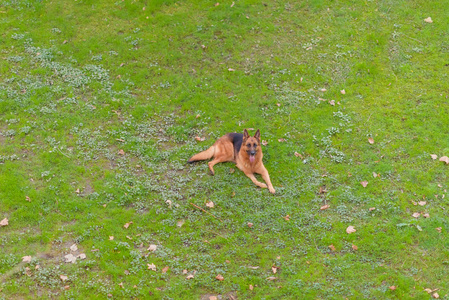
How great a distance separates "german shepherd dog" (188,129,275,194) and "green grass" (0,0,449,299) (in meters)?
0.25

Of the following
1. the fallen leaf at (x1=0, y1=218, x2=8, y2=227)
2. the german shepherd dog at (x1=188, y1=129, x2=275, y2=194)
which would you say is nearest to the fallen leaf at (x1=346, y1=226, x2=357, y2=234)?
the german shepherd dog at (x1=188, y1=129, x2=275, y2=194)

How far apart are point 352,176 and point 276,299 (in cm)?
414

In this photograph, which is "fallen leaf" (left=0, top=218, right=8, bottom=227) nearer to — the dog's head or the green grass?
the green grass

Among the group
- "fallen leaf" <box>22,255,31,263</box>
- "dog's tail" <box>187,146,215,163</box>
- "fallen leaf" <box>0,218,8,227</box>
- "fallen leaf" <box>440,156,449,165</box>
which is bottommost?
"fallen leaf" <box>22,255,31,263</box>

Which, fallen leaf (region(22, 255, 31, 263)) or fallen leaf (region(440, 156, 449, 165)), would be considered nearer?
fallen leaf (region(22, 255, 31, 263))

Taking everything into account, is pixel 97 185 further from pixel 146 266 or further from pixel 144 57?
pixel 144 57

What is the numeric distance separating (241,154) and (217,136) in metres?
1.36

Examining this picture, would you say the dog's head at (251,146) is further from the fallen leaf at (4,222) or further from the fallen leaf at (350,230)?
the fallen leaf at (4,222)

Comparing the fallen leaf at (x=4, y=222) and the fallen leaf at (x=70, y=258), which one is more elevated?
the fallen leaf at (x=4, y=222)

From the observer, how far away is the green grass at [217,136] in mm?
9289

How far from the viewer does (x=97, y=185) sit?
11.1 meters

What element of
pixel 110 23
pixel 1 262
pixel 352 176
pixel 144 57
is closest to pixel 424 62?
pixel 352 176

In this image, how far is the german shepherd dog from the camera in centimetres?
1135

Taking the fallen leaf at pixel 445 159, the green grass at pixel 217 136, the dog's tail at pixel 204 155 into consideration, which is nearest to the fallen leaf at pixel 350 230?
the green grass at pixel 217 136
